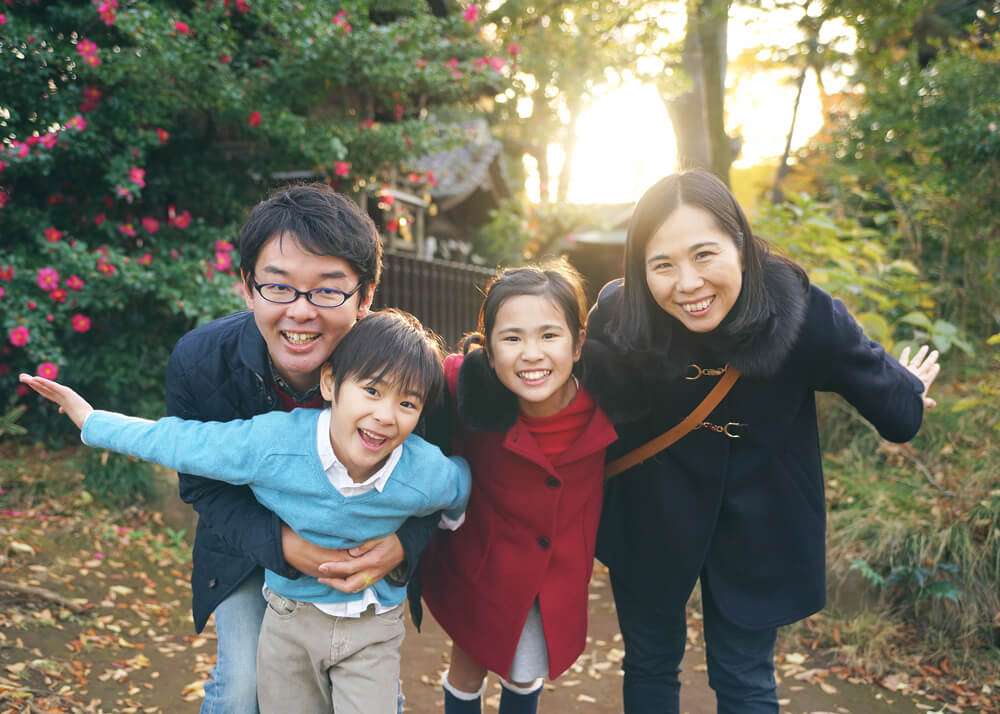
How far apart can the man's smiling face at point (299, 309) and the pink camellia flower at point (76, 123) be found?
128 inches

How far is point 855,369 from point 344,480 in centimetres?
147

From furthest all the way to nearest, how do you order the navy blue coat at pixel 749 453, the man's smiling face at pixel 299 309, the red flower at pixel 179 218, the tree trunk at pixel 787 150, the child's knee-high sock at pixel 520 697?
the tree trunk at pixel 787 150 → the red flower at pixel 179 218 → the child's knee-high sock at pixel 520 697 → the navy blue coat at pixel 749 453 → the man's smiling face at pixel 299 309

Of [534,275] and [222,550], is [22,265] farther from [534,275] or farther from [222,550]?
[534,275]

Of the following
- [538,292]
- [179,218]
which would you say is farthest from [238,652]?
[179,218]

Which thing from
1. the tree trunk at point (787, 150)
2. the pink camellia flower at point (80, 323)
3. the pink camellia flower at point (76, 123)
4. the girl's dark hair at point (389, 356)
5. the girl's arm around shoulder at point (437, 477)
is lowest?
the girl's arm around shoulder at point (437, 477)

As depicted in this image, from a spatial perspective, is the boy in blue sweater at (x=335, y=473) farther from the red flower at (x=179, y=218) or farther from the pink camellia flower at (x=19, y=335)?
the red flower at (x=179, y=218)

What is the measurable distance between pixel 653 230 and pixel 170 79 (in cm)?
393

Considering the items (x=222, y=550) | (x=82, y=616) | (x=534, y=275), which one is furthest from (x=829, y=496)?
(x=82, y=616)

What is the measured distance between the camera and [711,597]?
2.58 meters

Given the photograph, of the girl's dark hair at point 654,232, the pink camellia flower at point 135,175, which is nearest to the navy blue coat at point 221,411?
the girl's dark hair at point 654,232

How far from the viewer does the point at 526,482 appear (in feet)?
8.19

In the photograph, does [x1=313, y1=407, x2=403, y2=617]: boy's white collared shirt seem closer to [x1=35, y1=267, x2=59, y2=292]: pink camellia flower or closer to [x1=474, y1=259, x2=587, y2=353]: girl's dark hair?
[x1=474, y1=259, x2=587, y2=353]: girl's dark hair

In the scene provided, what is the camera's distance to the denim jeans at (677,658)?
252cm

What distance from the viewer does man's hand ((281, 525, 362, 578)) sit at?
7.16 feet
